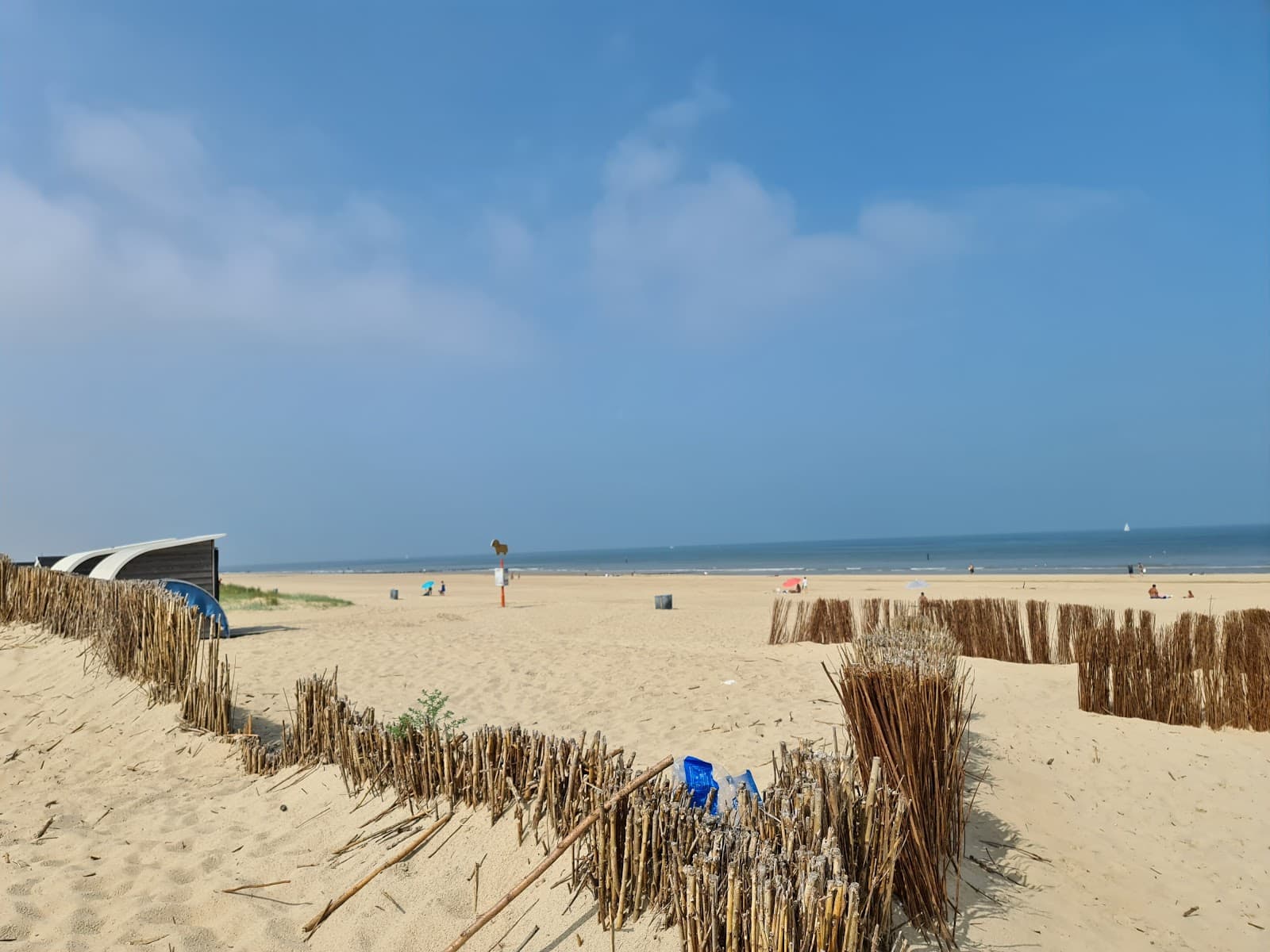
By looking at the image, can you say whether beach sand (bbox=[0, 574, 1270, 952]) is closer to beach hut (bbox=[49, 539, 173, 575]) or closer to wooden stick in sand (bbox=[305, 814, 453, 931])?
wooden stick in sand (bbox=[305, 814, 453, 931])

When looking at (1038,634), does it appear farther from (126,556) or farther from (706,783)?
(126,556)

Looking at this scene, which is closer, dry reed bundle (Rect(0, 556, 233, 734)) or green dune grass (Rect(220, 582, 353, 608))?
dry reed bundle (Rect(0, 556, 233, 734))

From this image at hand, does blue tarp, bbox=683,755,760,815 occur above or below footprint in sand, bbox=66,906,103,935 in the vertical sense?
above

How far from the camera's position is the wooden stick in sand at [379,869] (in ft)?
10.1

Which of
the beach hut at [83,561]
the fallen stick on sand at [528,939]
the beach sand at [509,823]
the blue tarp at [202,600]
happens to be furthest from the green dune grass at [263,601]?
the fallen stick on sand at [528,939]

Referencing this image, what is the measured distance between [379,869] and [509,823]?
58 cm

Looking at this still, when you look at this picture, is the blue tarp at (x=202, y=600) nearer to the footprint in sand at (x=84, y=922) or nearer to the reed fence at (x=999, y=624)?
the footprint in sand at (x=84, y=922)

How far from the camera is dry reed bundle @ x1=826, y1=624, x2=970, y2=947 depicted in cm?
297

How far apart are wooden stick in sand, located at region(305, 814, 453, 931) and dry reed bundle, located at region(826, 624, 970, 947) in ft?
6.46

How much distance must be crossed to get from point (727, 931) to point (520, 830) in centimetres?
130

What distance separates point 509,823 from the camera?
3508 mm

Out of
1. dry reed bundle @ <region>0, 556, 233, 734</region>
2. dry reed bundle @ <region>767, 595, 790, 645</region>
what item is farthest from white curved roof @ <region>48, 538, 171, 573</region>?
dry reed bundle @ <region>767, 595, 790, 645</region>

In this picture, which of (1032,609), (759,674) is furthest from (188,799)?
(1032,609)

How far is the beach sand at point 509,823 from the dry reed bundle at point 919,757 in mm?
250
